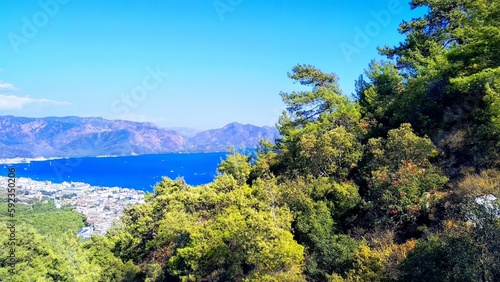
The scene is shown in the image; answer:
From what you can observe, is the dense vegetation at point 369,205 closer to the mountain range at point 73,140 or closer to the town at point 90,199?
the town at point 90,199

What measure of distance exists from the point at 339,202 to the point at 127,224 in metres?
14.6

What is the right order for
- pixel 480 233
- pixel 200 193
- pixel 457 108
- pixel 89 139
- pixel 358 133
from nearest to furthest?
pixel 480 233, pixel 457 108, pixel 358 133, pixel 200 193, pixel 89 139

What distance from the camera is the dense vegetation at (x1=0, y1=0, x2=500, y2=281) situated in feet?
30.4

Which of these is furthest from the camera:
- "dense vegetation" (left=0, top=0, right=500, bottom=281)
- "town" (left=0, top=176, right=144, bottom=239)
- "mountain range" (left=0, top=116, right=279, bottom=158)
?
"mountain range" (left=0, top=116, right=279, bottom=158)

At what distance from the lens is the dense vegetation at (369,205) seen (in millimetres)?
9273

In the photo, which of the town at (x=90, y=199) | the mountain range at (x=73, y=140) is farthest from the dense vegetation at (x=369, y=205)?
the mountain range at (x=73, y=140)

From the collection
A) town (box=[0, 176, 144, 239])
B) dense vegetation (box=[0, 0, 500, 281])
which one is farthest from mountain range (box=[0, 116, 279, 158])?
dense vegetation (box=[0, 0, 500, 281])

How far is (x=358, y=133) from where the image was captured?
1742 cm

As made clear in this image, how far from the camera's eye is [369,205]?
12.2 meters

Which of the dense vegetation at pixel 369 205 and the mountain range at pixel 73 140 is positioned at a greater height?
the mountain range at pixel 73 140

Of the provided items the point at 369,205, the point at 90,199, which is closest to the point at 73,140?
the point at 90,199

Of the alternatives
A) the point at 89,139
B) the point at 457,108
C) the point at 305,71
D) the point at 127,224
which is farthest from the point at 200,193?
the point at 89,139

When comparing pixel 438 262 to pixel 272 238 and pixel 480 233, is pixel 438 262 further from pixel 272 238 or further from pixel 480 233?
pixel 272 238

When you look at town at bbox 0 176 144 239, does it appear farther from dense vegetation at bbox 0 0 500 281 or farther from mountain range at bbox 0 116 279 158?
mountain range at bbox 0 116 279 158
